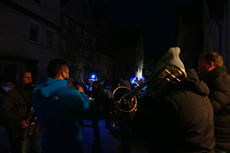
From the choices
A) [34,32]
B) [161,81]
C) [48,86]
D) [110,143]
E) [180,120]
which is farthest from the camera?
[34,32]

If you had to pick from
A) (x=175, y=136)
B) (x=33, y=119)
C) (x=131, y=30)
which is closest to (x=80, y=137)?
(x=175, y=136)

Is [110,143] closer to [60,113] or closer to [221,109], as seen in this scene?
[60,113]

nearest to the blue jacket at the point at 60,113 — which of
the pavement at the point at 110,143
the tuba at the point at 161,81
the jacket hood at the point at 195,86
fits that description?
the tuba at the point at 161,81

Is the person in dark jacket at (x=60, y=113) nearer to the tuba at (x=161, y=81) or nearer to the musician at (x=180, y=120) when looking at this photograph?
the tuba at (x=161, y=81)

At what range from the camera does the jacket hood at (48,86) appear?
2.17 m

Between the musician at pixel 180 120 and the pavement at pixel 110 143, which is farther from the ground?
the musician at pixel 180 120

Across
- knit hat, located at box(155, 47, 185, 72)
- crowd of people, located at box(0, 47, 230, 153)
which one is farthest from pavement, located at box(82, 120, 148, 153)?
knit hat, located at box(155, 47, 185, 72)

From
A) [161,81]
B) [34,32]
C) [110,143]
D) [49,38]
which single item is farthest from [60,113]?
[49,38]

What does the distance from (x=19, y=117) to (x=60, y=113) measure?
2178mm

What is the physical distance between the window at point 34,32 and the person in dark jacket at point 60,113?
11.8 metres

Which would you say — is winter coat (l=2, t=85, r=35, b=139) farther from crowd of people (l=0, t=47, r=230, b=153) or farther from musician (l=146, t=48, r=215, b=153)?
musician (l=146, t=48, r=215, b=153)

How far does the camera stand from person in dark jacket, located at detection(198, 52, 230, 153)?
221 centimetres

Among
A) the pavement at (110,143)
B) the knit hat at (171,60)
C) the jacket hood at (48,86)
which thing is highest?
the knit hat at (171,60)

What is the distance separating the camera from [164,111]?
1588 millimetres
